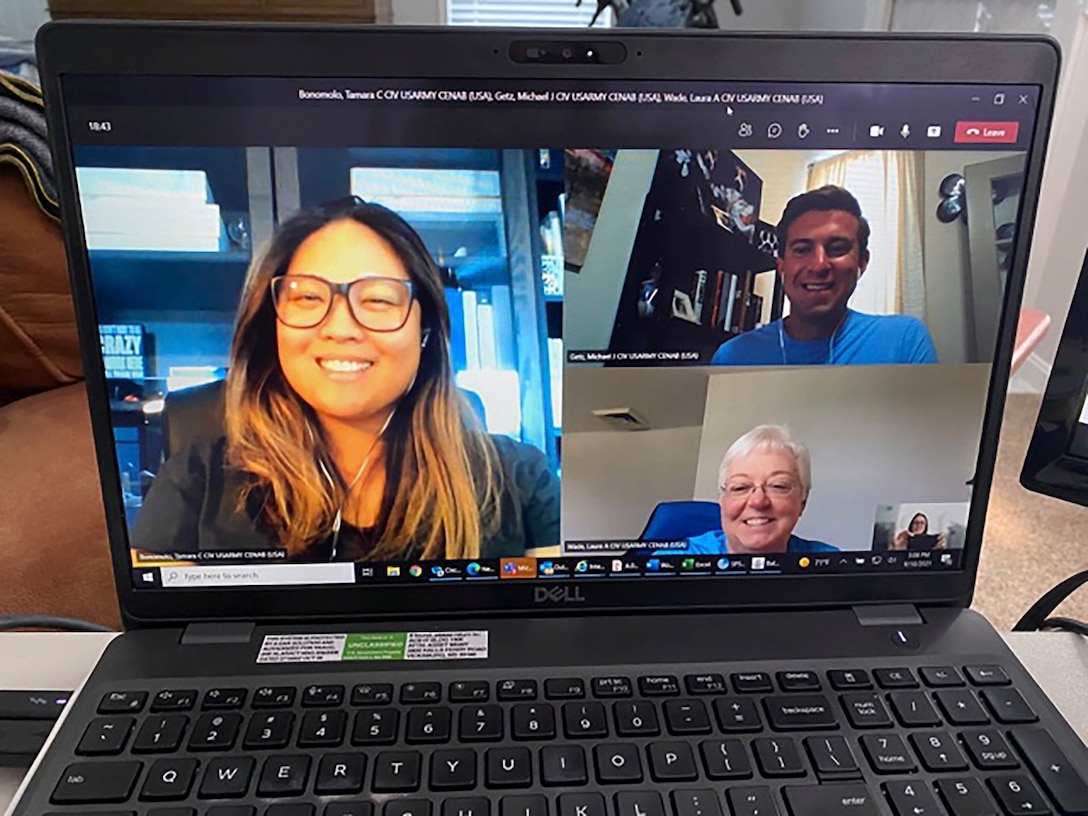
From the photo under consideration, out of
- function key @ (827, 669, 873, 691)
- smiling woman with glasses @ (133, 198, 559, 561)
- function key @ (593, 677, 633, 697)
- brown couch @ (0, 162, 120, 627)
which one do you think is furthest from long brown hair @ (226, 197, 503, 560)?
brown couch @ (0, 162, 120, 627)

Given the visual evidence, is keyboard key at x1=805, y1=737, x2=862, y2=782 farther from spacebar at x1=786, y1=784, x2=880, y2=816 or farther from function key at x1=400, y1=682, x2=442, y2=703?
function key at x1=400, y1=682, x2=442, y2=703

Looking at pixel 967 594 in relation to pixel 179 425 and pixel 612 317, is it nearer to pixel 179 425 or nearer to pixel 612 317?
pixel 612 317

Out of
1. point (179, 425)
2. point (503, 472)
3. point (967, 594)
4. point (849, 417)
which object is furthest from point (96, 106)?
point (967, 594)

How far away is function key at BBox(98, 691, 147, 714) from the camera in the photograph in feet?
1.58

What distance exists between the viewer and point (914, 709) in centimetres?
49

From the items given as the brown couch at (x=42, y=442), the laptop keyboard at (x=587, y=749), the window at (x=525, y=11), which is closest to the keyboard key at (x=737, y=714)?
the laptop keyboard at (x=587, y=749)

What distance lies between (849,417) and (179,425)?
0.38 metres

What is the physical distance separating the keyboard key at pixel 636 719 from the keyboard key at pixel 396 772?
11 cm

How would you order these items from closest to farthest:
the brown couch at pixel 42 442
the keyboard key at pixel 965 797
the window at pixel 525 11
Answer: the keyboard key at pixel 965 797 < the brown couch at pixel 42 442 < the window at pixel 525 11

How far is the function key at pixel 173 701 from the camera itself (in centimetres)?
48

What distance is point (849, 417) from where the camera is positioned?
0.53 metres

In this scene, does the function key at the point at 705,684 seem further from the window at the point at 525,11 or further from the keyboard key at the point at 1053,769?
the window at the point at 525,11

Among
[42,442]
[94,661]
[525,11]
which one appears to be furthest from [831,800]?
[525,11]

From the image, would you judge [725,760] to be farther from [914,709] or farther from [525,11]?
[525,11]
